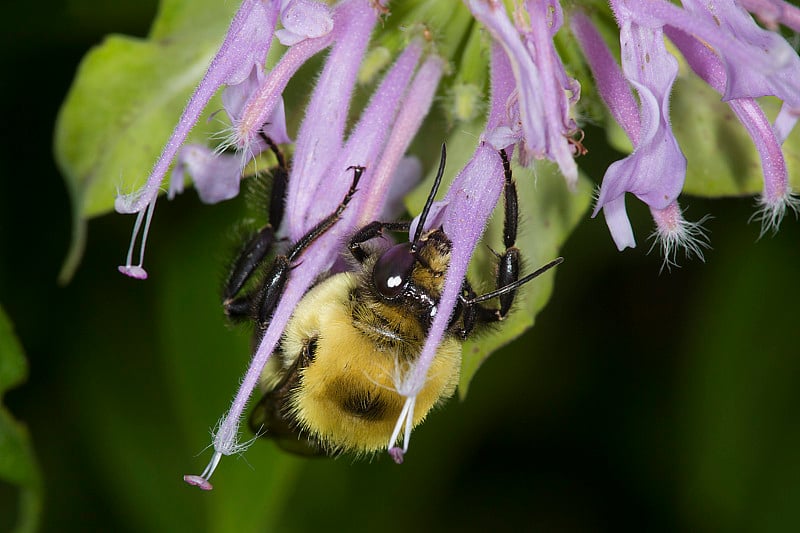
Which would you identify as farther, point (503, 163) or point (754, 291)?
point (754, 291)

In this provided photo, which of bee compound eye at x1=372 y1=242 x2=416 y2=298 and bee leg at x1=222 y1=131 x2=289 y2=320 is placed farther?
bee leg at x1=222 y1=131 x2=289 y2=320

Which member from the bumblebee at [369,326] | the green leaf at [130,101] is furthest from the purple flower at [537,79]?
the green leaf at [130,101]

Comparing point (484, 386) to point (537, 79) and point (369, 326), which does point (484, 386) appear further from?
point (537, 79)

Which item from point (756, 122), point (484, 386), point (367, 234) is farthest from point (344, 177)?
point (484, 386)

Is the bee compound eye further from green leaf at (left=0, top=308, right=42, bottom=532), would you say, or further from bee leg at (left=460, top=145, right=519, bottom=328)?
green leaf at (left=0, top=308, right=42, bottom=532)

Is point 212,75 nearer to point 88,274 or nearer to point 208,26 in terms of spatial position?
point 208,26

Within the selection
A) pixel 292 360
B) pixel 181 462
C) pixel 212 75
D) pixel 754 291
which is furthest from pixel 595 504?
pixel 212 75

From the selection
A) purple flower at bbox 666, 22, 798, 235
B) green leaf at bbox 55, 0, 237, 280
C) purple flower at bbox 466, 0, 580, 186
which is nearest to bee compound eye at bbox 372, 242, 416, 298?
purple flower at bbox 466, 0, 580, 186
